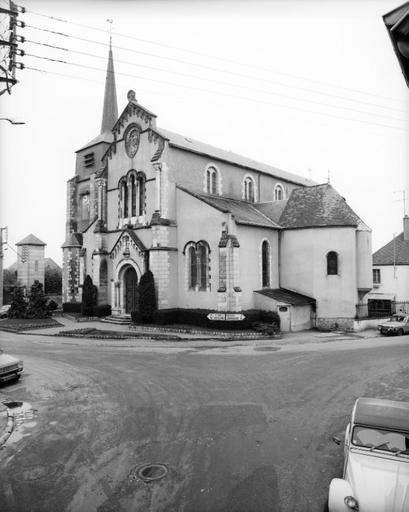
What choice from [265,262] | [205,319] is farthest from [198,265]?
[265,262]

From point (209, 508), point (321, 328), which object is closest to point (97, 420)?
point (209, 508)

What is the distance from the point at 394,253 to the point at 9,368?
118 feet

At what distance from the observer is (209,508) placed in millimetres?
6074

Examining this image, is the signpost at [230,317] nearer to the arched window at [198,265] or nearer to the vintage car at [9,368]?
the arched window at [198,265]

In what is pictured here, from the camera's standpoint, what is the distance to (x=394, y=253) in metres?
38.2

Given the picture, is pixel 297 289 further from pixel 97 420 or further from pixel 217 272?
pixel 97 420

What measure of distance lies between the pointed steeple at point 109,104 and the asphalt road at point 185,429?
29537 mm

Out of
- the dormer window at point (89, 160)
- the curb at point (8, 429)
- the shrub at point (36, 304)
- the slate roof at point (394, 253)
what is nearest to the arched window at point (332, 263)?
the slate roof at point (394, 253)

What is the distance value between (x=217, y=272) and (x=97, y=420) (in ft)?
56.0

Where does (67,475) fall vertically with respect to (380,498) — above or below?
below

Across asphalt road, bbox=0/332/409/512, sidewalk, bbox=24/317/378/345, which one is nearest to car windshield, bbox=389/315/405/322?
sidewalk, bbox=24/317/378/345

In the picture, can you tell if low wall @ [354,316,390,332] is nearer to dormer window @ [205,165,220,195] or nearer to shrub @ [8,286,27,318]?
dormer window @ [205,165,220,195]

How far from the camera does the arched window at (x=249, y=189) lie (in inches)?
1384

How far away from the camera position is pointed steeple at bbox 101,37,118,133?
40719 millimetres
